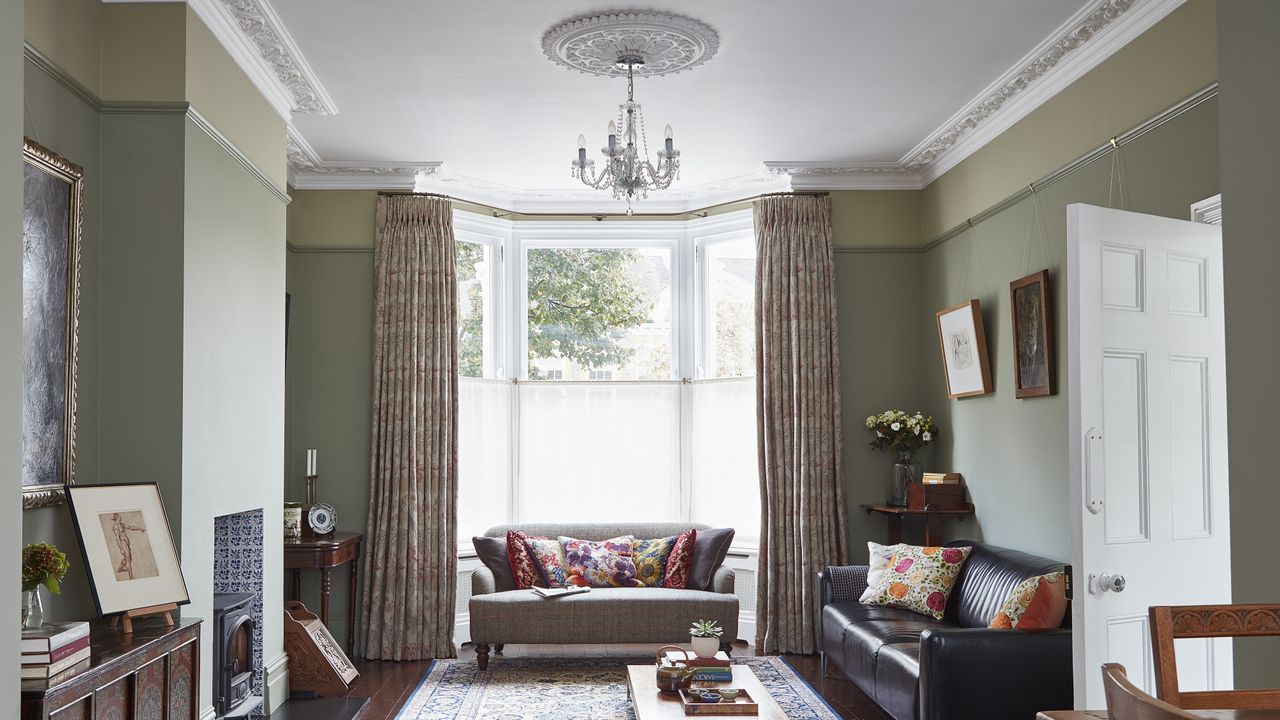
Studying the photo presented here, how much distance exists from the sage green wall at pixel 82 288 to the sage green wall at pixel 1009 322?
4006 mm

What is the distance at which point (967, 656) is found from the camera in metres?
4.05

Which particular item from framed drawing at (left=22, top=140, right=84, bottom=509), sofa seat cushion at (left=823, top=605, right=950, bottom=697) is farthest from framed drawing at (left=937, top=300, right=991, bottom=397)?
framed drawing at (left=22, top=140, right=84, bottom=509)

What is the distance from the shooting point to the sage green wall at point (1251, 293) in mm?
2480

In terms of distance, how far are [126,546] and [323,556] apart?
2.58 meters

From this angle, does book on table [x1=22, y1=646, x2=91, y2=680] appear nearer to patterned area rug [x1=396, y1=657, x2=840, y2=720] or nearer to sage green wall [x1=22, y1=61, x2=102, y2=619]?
sage green wall [x1=22, y1=61, x2=102, y2=619]

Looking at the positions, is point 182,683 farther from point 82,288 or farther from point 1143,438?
point 1143,438

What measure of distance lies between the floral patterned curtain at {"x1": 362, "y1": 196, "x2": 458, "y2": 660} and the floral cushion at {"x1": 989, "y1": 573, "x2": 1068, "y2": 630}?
369 cm

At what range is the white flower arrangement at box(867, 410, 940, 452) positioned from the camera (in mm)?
6512

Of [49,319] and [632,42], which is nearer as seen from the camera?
[49,319]

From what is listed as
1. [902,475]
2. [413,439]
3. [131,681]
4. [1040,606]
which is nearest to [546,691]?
[413,439]

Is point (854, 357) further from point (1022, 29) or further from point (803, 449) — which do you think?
point (1022, 29)

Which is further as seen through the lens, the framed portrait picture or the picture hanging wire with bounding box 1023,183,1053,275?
the picture hanging wire with bounding box 1023,183,1053,275

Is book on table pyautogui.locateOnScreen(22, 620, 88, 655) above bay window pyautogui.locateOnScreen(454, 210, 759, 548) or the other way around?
the other way around

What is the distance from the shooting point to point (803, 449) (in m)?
6.71
